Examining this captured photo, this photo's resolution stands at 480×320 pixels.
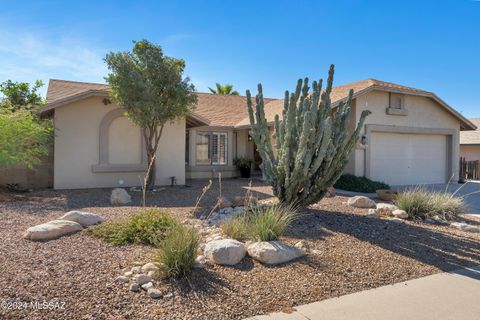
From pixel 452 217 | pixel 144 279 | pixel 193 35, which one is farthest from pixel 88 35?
pixel 452 217

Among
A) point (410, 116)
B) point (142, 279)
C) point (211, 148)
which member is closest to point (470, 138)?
point (410, 116)

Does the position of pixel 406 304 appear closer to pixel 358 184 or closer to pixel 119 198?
pixel 119 198

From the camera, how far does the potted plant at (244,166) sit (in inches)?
755

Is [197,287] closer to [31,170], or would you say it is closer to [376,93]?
[31,170]

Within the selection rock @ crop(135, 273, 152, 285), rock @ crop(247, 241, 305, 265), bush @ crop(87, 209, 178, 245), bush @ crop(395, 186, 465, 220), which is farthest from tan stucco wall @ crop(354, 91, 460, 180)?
rock @ crop(135, 273, 152, 285)

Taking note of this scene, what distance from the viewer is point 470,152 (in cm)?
2806

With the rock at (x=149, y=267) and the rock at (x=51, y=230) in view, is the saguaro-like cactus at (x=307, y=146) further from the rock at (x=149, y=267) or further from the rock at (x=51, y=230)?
the rock at (x=51, y=230)

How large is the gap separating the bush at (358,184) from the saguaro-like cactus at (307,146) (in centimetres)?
663

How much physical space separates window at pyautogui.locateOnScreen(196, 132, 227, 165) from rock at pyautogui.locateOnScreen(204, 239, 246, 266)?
45.0ft

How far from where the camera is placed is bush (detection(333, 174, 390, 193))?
1452 cm

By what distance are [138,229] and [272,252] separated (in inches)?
91.4

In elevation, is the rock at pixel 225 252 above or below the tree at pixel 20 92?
below

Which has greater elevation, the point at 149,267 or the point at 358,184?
the point at 358,184

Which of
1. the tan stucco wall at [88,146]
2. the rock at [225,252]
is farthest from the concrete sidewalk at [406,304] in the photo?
the tan stucco wall at [88,146]
